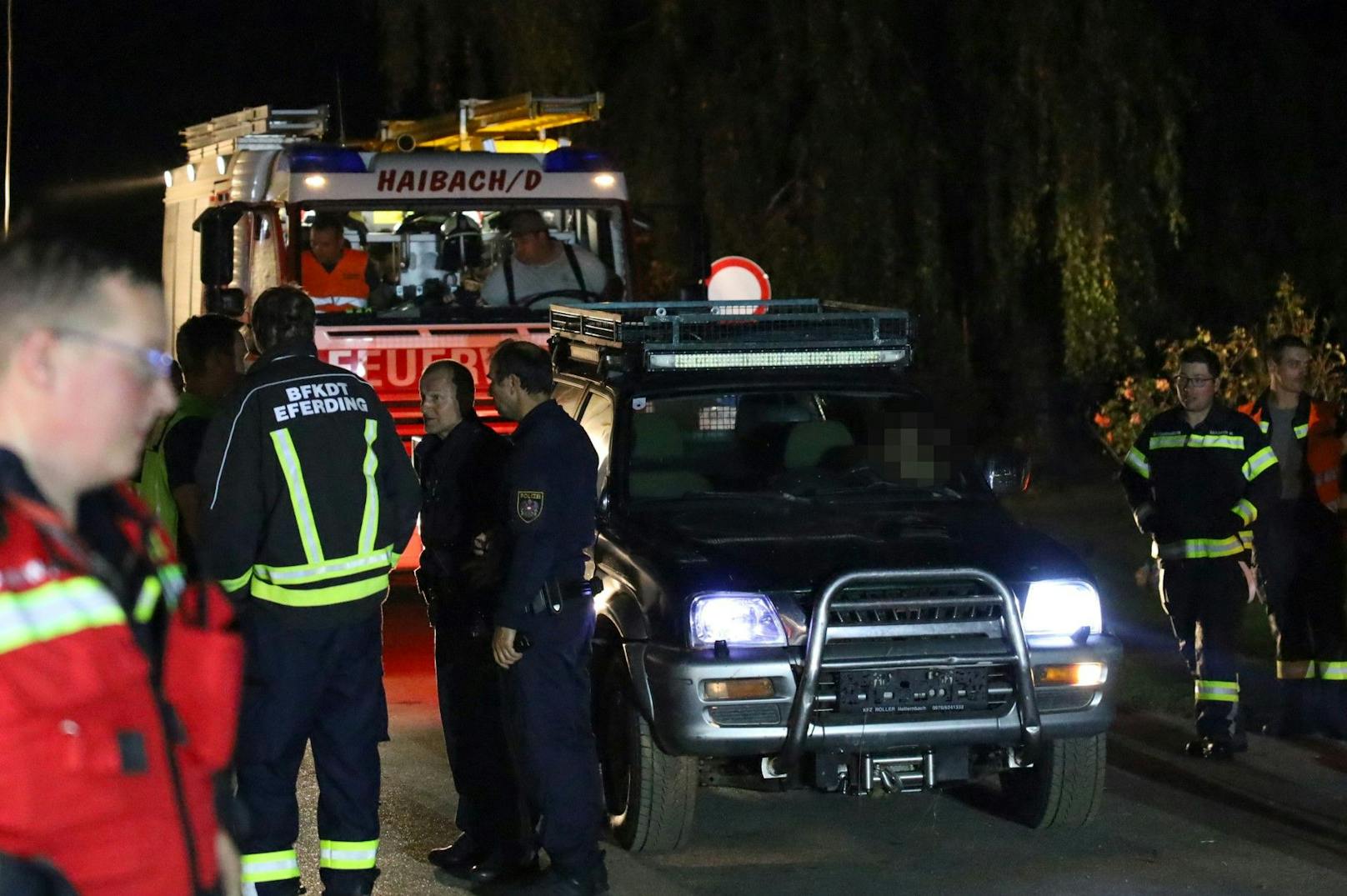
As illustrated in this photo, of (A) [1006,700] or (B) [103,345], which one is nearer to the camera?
(B) [103,345]

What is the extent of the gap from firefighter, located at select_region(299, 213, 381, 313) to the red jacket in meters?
9.16

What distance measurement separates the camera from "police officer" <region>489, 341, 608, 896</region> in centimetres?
582

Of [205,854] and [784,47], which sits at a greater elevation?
[784,47]

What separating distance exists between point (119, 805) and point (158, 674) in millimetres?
172

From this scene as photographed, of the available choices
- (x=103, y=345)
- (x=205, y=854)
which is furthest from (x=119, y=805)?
(x=103, y=345)

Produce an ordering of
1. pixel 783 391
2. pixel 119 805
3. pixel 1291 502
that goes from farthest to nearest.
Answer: pixel 1291 502
pixel 783 391
pixel 119 805

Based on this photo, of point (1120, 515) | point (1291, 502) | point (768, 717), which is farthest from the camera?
point (1120, 515)

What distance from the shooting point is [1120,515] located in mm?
17000

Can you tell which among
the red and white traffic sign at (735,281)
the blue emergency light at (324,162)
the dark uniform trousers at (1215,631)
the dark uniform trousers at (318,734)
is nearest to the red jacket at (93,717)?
the dark uniform trousers at (318,734)

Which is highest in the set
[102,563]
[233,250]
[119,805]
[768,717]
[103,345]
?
[233,250]

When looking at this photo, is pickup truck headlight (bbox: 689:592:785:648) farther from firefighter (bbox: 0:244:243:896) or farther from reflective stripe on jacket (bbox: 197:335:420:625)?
firefighter (bbox: 0:244:243:896)

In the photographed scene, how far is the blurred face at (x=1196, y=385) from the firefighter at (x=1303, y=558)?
0.48 meters

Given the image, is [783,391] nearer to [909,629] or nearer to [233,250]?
[909,629]

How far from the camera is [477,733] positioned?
6395 mm
